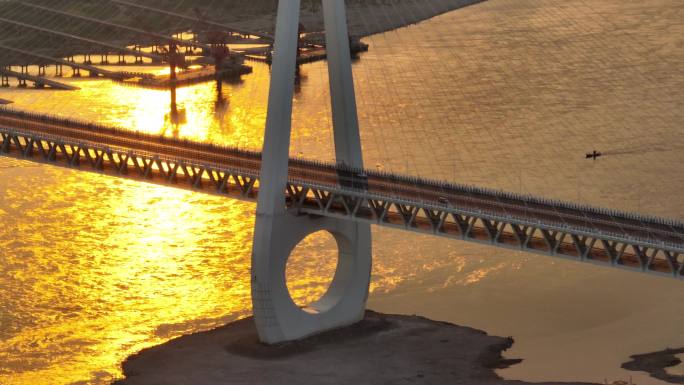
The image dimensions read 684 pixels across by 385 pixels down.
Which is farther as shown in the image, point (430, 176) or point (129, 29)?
point (129, 29)

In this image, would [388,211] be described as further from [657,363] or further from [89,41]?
[89,41]

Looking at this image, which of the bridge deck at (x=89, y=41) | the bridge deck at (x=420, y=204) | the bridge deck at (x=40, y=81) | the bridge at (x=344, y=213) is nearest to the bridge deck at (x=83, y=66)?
the bridge deck at (x=89, y=41)

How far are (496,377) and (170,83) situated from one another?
46.6m

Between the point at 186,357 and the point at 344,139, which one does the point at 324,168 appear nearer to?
Result: the point at 344,139

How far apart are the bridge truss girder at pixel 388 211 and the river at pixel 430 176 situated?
2391mm

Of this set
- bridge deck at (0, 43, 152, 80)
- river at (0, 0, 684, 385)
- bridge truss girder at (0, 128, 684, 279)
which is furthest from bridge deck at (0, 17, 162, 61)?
bridge truss girder at (0, 128, 684, 279)

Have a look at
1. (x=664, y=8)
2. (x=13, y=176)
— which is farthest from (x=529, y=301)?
(x=664, y=8)

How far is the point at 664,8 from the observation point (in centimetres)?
9338

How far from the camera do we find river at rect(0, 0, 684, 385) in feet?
152

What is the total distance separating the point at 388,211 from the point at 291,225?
2300mm

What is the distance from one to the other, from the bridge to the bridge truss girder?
32 millimetres

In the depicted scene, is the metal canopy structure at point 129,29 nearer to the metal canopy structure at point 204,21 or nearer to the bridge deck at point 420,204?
the metal canopy structure at point 204,21

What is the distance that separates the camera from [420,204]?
4328 cm

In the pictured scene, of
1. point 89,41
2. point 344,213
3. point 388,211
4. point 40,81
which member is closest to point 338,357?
point 344,213
